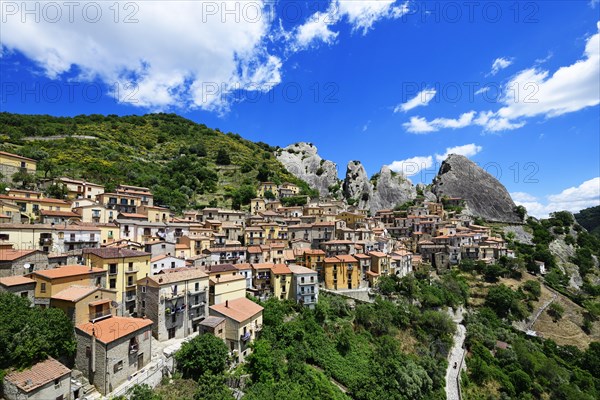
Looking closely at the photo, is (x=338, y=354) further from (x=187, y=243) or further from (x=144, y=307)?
(x=187, y=243)

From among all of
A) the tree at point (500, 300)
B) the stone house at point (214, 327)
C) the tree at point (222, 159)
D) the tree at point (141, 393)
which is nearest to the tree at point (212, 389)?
the tree at point (141, 393)

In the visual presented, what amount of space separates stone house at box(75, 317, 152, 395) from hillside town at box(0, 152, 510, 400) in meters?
0.07

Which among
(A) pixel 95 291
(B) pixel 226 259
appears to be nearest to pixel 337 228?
(B) pixel 226 259

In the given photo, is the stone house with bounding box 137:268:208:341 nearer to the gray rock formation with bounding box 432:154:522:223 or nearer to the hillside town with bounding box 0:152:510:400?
the hillside town with bounding box 0:152:510:400

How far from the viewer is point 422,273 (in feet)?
163

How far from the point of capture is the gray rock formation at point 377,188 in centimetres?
9450

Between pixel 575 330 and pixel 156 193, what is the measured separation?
259 feet

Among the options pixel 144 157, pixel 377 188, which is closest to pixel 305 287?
pixel 377 188

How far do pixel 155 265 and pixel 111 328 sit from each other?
31.8 ft

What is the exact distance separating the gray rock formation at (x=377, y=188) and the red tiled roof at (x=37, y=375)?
83.8m

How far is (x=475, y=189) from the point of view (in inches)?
3733

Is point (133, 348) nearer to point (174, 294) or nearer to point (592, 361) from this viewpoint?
point (174, 294)

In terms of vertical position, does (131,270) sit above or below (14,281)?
below

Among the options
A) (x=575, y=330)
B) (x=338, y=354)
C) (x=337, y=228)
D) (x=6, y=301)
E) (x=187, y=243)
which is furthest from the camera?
(x=337, y=228)
